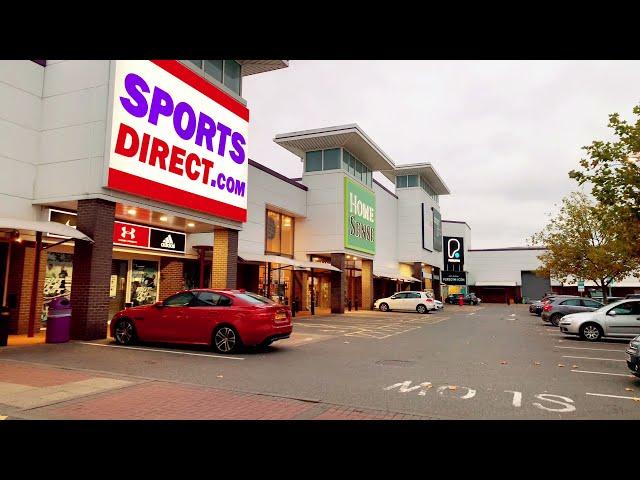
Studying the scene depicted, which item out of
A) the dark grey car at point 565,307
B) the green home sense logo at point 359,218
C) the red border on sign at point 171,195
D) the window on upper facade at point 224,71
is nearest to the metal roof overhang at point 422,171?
the green home sense logo at point 359,218

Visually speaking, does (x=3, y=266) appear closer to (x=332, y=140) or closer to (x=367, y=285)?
(x=332, y=140)

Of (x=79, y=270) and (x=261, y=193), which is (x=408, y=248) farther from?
(x=79, y=270)

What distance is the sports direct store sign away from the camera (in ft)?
47.3

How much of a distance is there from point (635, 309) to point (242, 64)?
18.2 meters

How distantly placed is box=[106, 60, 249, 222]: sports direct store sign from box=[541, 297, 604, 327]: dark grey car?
54.6 ft

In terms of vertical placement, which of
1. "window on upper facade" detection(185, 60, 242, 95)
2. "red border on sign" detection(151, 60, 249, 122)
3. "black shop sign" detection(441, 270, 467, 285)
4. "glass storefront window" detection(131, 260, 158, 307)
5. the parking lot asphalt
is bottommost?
the parking lot asphalt

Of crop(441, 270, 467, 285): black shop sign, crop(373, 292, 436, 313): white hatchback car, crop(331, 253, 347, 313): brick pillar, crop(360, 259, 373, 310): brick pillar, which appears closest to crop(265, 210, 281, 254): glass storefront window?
crop(331, 253, 347, 313): brick pillar

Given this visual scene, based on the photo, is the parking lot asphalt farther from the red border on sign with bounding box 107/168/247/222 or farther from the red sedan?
the red border on sign with bounding box 107/168/247/222

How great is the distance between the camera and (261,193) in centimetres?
2672

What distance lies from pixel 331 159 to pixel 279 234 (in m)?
7.20

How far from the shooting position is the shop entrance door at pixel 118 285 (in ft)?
61.8

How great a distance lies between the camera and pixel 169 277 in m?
21.0

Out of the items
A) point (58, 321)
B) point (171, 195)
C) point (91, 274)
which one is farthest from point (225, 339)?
point (171, 195)

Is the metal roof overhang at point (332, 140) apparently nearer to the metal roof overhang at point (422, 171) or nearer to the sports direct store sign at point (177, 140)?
the sports direct store sign at point (177, 140)
